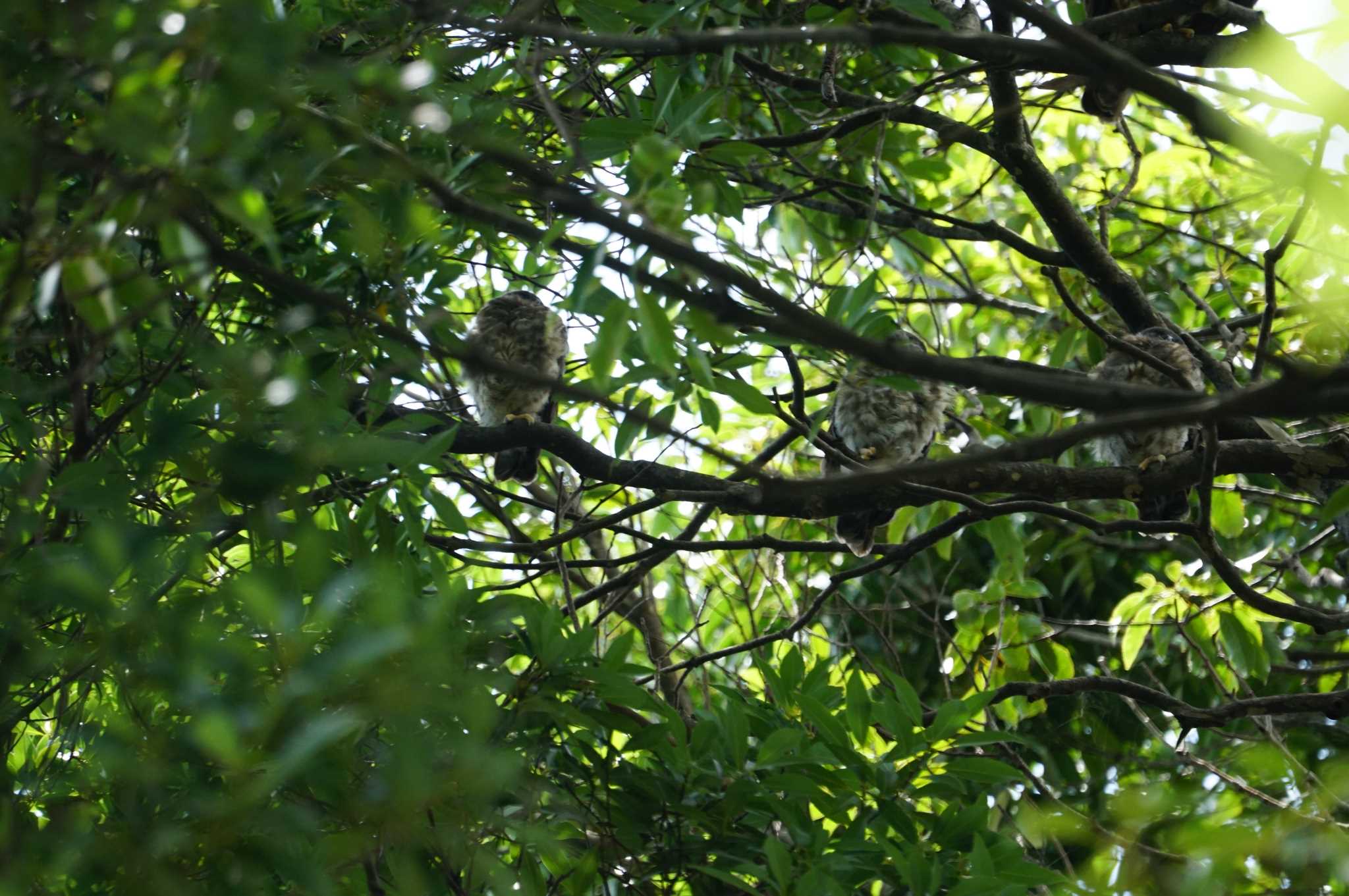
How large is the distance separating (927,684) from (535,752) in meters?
3.32

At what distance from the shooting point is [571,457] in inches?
118

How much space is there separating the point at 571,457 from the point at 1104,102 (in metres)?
2.01

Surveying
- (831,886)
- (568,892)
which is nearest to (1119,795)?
(831,886)

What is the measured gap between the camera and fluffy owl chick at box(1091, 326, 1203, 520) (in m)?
3.47

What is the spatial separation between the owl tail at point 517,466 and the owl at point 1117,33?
6.87 ft

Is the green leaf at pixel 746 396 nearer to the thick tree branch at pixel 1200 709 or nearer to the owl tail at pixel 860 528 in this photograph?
the thick tree branch at pixel 1200 709

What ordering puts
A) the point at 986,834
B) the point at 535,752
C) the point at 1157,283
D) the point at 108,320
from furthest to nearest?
the point at 1157,283
the point at 986,834
the point at 535,752
the point at 108,320

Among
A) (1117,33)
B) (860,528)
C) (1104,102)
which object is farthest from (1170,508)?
(1117,33)

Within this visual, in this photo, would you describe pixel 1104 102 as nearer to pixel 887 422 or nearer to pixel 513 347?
pixel 887 422

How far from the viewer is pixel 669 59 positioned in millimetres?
2850

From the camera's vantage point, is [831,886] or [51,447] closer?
[831,886]

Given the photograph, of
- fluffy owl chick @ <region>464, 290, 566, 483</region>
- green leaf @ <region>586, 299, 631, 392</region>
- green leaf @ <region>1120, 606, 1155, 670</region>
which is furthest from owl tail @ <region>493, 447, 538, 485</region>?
green leaf @ <region>586, 299, 631, 392</region>

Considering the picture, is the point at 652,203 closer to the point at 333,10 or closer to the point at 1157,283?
the point at 333,10

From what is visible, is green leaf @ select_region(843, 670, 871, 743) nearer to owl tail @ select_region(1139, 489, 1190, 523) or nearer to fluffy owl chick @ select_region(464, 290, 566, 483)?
owl tail @ select_region(1139, 489, 1190, 523)
